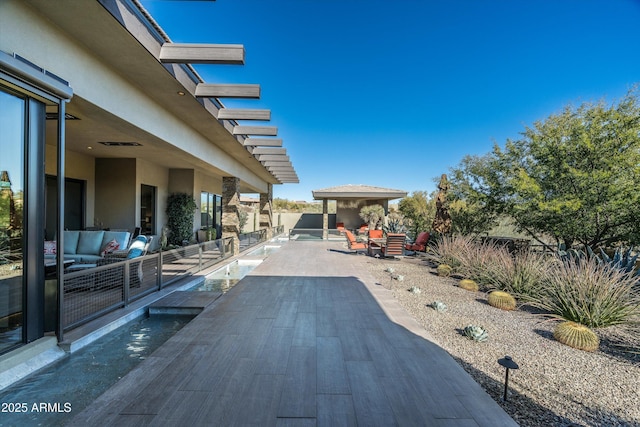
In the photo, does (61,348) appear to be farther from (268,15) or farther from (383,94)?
(383,94)

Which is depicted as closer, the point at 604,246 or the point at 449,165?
the point at 604,246

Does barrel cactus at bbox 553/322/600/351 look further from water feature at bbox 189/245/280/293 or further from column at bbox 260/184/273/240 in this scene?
column at bbox 260/184/273/240

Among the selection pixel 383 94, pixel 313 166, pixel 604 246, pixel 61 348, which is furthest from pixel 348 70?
pixel 313 166

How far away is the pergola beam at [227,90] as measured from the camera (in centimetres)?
491

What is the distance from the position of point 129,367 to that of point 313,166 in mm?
27737

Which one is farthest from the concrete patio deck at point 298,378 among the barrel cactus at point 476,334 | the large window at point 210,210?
the large window at point 210,210

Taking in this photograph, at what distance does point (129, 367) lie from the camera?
9.78ft

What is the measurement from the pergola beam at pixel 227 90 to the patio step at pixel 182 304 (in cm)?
327

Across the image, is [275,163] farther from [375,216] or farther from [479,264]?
[375,216]

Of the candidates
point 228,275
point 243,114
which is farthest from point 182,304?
point 243,114

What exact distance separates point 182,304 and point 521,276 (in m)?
5.74

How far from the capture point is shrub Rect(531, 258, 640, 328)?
4.01 m

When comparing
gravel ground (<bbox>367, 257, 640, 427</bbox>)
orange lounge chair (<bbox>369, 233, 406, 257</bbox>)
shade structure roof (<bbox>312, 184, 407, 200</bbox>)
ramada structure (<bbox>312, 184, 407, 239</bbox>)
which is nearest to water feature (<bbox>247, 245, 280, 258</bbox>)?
ramada structure (<bbox>312, 184, 407, 239</bbox>)

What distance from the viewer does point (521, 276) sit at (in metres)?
5.58
